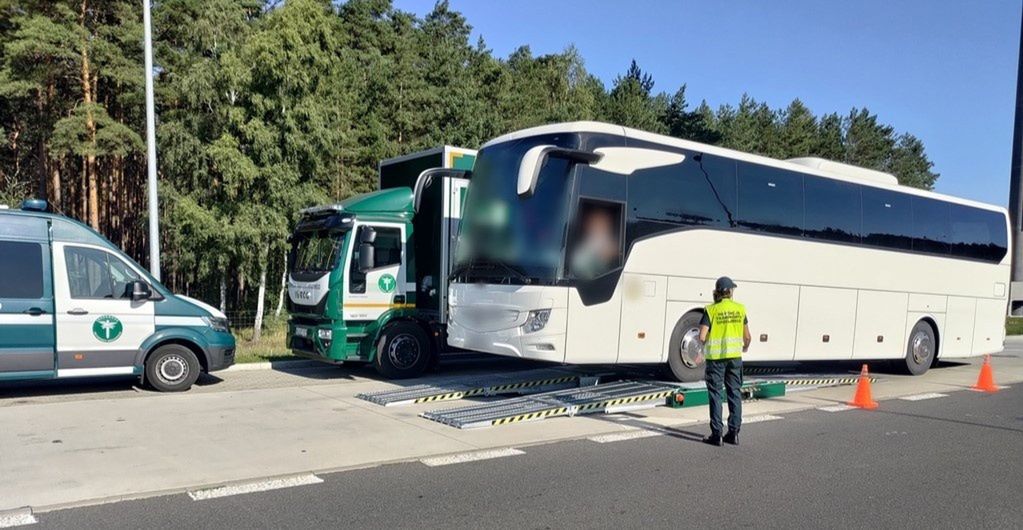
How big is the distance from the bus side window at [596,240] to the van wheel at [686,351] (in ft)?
5.71

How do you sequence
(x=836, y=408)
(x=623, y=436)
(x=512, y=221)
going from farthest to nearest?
(x=836, y=408)
(x=512, y=221)
(x=623, y=436)

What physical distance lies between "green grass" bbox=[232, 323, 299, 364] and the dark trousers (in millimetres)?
8409

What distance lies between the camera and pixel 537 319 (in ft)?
30.8

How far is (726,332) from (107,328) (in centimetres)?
862

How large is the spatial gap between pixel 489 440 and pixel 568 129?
14.3ft

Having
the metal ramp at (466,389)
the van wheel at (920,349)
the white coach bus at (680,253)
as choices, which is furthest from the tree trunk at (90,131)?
the van wheel at (920,349)

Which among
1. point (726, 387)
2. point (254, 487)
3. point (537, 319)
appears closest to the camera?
point (254, 487)

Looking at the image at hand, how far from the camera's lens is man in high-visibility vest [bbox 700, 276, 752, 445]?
7906 mm

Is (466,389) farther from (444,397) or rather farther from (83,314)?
(83,314)

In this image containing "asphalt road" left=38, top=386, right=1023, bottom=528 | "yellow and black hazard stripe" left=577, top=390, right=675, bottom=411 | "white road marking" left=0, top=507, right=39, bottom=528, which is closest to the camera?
"white road marking" left=0, top=507, right=39, bottom=528

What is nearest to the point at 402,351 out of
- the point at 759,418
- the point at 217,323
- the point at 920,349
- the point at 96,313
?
the point at 217,323

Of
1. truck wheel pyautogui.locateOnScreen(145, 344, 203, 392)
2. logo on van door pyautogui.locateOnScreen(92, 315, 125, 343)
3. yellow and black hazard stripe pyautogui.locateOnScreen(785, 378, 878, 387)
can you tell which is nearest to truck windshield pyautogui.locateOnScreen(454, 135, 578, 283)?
truck wheel pyautogui.locateOnScreen(145, 344, 203, 392)

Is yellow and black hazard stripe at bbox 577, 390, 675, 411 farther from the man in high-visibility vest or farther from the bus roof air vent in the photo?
the bus roof air vent

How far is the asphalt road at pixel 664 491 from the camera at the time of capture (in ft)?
17.9
